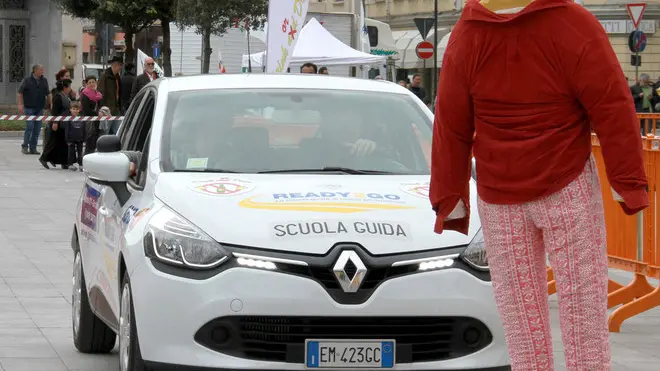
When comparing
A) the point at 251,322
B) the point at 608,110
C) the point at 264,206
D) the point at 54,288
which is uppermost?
the point at 608,110

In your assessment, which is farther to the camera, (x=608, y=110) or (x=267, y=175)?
(x=267, y=175)

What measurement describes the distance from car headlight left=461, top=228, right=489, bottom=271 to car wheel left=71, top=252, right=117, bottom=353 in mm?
2495

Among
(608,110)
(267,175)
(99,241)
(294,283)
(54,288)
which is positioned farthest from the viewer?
(54,288)

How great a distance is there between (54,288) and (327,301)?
5183 mm

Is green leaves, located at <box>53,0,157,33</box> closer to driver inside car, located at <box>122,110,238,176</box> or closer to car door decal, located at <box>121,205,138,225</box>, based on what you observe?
driver inside car, located at <box>122,110,238,176</box>

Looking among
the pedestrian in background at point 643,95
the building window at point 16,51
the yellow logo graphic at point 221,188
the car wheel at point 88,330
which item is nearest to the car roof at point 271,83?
the yellow logo graphic at point 221,188

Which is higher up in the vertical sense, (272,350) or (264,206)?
(264,206)

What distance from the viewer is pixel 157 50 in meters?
62.2

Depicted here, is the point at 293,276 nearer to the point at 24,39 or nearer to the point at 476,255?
the point at 476,255

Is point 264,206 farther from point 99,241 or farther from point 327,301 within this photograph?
point 99,241

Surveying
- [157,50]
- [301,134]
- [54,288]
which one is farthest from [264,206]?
[157,50]

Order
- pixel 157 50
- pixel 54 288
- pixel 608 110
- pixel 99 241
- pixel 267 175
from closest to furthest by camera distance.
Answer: pixel 608 110 < pixel 267 175 < pixel 99 241 < pixel 54 288 < pixel 157 50

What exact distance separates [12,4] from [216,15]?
8033 millimetres

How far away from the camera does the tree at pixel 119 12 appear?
4597 cm
